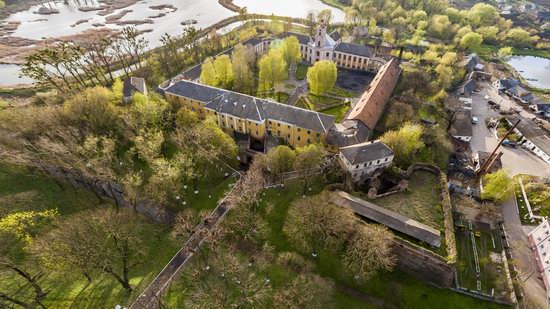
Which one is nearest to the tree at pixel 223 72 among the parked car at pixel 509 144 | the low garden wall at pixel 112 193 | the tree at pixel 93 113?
the tree at pixel 93 113

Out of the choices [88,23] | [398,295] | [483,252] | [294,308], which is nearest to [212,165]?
[294,308]

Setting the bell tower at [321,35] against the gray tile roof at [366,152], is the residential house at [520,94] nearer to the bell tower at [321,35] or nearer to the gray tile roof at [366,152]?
the bell tower at [321,35]

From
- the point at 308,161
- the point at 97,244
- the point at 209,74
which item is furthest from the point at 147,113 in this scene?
the point at 308,161

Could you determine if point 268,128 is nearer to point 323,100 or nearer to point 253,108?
point 253,108

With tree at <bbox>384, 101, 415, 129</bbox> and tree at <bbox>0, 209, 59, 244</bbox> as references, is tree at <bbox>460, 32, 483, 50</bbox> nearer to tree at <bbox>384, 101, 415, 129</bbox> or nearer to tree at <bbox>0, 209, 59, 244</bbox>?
tree at <bbox>384, 101, 415, 129</bbox>

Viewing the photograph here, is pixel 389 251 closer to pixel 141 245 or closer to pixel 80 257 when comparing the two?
pixel 141 245

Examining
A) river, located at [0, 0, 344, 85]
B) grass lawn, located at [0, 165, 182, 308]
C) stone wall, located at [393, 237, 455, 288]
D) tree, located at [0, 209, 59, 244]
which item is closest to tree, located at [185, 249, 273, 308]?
grass lawn, located at [0, 165, 182, 308]

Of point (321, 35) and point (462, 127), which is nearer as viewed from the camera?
point (462, 127)
